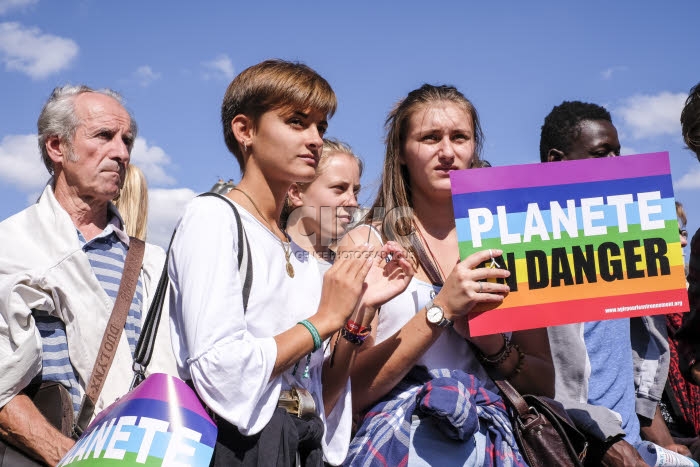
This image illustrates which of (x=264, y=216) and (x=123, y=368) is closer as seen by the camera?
(x=264, y=216)

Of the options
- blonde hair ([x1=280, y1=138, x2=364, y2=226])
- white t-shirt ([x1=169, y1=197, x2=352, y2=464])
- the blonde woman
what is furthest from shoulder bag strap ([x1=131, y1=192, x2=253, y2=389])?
blonde hair ([x1=280, y1=138, x2=364, y2=226])

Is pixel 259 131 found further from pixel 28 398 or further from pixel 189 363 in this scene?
pixel 28 398

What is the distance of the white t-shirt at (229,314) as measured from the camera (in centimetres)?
221

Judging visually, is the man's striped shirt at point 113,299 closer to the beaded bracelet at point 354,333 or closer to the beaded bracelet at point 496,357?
the beaded bracelet at point 354,333

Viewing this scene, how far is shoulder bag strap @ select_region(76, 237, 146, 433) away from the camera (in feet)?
10.4

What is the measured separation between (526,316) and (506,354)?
0.67 ft

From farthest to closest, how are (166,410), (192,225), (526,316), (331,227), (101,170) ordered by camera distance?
1. (331,227)
2. (101,170)
3. (526,316)
4. (192,225)
5. (166,410)

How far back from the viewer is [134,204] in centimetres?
523

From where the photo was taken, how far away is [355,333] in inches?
113

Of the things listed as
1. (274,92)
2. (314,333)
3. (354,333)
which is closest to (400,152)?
(274,92)

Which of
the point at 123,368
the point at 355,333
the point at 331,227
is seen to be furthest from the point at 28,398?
the point at 331,227

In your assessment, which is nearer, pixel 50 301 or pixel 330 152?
pixel 50 301

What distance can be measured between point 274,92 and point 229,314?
0.93m

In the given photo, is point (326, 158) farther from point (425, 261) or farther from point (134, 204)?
point (425, 261)
